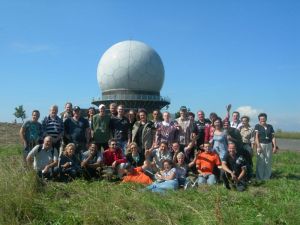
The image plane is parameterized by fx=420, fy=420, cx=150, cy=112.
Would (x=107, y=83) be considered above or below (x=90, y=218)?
above

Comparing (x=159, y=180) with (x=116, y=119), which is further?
(x=116, y=119)

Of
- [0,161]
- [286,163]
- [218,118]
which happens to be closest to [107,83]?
[286,163]

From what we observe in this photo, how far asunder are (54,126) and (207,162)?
11.3 ft

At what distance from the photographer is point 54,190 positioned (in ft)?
20.5

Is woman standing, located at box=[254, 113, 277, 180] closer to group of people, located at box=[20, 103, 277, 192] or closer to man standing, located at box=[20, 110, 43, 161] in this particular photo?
group of people, located at box=[20, 103, 277, 192]

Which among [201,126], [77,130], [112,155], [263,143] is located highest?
[201,126]

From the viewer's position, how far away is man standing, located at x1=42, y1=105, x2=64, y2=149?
9.32 m

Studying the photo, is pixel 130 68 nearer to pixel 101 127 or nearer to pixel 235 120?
pixel 235 120

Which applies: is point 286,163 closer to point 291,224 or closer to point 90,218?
point 291,224

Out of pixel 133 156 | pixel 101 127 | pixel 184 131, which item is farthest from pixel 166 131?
pixel 101 127

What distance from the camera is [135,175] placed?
8.88 meters

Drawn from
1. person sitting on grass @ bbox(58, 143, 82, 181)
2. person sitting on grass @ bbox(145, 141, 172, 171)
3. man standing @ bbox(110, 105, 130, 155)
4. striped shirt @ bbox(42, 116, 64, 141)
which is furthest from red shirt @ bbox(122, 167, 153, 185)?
striped shirt @ bbox(42, 116, 64, 141)

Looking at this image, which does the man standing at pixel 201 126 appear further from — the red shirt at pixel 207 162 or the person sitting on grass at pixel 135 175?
the person sitting on grass at pixel 135 175

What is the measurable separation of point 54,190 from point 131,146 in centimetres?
346
